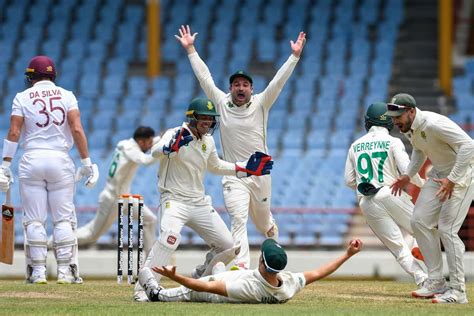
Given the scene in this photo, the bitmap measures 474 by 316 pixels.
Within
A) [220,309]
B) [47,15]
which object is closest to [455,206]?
[220,309]

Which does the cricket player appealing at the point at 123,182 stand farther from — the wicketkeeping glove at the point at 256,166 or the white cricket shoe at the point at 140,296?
the white cricket shoe at the point at 140,296

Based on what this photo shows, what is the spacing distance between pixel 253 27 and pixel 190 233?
8.48m

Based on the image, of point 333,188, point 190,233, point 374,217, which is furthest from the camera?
point 333,188

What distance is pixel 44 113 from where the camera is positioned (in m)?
13.5

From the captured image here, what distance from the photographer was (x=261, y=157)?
12.3 metres

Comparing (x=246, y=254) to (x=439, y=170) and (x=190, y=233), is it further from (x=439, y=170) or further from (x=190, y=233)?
(x=190, y=233)

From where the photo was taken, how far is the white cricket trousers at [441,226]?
1178 centimetres

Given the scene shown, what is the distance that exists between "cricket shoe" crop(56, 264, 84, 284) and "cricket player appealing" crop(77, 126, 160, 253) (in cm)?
322

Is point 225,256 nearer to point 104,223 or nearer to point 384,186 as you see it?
point 384,186

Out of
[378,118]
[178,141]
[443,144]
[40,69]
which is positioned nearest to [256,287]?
[178,141]

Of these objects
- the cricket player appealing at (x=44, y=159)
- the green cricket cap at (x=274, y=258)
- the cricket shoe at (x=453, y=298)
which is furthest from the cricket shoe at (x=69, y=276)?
the cricket shoe at (x=453, y=298)

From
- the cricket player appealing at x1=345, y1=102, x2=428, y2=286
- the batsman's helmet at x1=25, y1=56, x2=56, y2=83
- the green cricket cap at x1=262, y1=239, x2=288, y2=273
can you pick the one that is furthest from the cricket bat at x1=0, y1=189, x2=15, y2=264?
the green cricket cap at x1=262, y1=239, x2=288, y2=273

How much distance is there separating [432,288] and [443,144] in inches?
55.8

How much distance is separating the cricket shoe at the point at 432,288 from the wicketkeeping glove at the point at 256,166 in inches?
72.8
